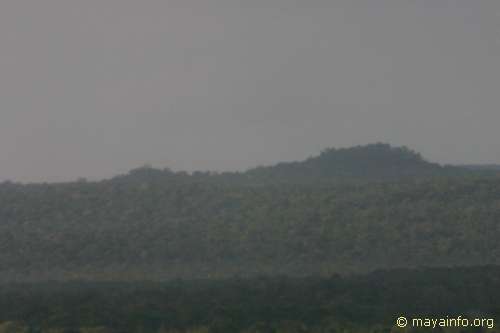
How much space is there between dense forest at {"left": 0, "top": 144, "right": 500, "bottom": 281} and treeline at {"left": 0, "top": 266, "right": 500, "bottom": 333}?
425cm

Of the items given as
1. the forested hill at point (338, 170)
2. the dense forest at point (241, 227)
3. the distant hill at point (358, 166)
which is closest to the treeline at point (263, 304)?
the dense forest at point (241, 227)

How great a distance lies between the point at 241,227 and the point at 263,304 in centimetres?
1286

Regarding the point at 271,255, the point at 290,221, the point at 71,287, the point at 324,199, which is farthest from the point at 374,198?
the point at 71,287

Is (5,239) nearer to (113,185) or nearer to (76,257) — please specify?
(76,257)

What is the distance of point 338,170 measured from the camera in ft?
137

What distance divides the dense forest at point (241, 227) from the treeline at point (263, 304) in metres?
4.25

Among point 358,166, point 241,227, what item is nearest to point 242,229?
point 241,227

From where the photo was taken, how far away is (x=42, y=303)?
1736 centimetres

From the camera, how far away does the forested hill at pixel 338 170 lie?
39.8m

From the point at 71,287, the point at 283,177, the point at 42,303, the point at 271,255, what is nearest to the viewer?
the point at 42,303

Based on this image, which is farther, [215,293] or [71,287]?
[71,287]

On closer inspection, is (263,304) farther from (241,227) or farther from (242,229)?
(241,227)

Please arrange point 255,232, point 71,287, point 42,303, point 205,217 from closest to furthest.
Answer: point 42,303 → point 71,287 → point 255,232 → point 205,217

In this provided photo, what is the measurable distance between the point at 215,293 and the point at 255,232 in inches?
437
